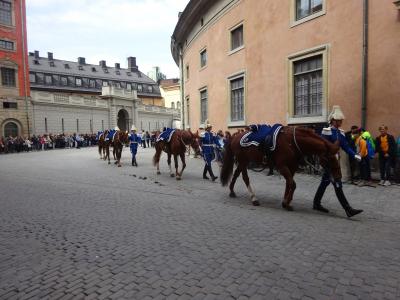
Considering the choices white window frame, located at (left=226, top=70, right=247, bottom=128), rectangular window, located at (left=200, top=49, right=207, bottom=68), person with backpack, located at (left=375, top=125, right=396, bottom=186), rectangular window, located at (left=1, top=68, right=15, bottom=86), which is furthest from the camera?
rectangular window, located at (left=1, top=68, right=15, bottom=86)

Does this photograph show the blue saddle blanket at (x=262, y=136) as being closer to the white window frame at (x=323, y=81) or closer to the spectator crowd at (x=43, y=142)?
the white window frame at (x=323, y=81)

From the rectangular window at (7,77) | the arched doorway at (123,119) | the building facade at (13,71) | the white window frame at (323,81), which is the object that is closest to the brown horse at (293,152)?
the white window frame at (323,81)

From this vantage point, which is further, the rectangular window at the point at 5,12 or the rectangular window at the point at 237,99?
the rectangular window at the point at 5,12

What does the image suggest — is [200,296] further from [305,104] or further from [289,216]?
[305,104]

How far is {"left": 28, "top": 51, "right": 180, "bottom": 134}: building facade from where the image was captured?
43.3 metres

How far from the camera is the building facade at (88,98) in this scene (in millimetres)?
43281

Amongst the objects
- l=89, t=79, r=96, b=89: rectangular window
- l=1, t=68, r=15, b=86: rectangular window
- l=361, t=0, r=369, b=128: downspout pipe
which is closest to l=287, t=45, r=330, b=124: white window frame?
l=361, t=0, r=369, b=128: downspout pipe

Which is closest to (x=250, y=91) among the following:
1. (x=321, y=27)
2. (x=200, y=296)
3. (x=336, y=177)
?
(x=321, y=27)

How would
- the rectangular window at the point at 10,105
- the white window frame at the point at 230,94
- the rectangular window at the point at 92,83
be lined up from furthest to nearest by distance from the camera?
the rectangular window at the point at 92,83 → the rectangular window at the point at 10,105 → the white window frame at the point at 230,94

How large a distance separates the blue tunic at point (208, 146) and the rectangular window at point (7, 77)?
34920 mm

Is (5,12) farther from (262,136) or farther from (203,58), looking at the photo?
(262,136)

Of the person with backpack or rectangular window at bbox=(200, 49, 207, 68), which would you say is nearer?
the person with backpack

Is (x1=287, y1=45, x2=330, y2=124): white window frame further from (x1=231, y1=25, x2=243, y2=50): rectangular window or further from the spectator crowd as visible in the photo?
the spectator crowd

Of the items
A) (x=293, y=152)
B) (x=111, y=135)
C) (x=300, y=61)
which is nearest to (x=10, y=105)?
(x=111, y=135)
